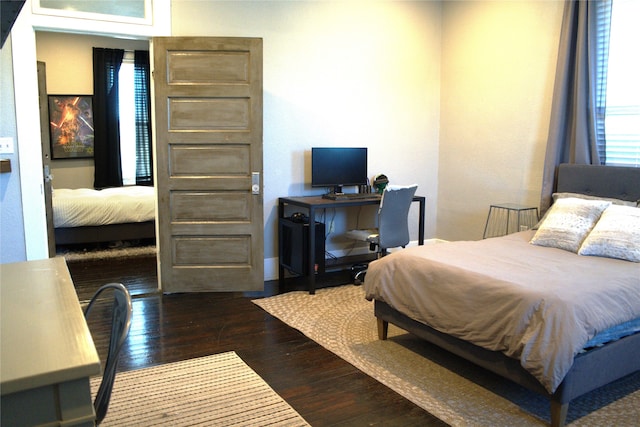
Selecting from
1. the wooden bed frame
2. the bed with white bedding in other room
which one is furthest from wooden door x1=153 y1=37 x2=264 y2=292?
the wooden bed frame

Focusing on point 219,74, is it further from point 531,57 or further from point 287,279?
point 531,57

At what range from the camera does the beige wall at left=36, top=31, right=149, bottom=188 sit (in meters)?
7.76

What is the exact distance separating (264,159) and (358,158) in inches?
37.5

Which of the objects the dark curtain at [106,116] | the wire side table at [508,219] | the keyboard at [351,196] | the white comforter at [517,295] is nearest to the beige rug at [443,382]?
the white comforter at [517,295]

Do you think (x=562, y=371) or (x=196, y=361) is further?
(x=196, y=361)

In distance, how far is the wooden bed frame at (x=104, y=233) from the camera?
6.11 meters

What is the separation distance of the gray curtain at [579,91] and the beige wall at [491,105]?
0.23 meters

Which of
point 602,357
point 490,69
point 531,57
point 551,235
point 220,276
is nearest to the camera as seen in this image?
point 602,357

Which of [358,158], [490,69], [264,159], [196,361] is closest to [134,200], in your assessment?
[264,159]

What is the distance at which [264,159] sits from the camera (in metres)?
4.89

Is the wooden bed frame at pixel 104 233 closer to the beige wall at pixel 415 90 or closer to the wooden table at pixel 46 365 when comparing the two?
the beige wall at pixel 415 90

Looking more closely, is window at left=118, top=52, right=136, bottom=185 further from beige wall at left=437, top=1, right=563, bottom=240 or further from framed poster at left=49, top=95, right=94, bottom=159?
beige wall at left=437, top=1, right=563, bottom=240

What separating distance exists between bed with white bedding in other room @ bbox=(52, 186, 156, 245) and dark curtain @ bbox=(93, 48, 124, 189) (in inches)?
65.2

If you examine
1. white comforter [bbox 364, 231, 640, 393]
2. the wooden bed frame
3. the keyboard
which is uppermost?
the keyboard
